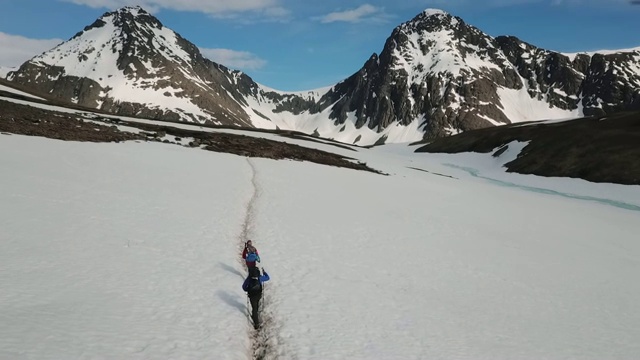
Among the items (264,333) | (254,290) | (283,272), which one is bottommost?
(264,333)

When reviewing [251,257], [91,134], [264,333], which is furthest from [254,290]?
[91,134]

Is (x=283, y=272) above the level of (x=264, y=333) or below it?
above

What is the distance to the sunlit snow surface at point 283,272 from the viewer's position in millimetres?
12227

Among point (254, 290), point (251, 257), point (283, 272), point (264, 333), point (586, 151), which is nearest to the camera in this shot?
point (264, 333)

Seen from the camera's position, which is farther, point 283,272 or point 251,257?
point 283,272

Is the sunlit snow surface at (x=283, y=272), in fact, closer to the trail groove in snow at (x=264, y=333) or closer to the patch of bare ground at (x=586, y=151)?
the trail groove in snow at (x=264, y=333)

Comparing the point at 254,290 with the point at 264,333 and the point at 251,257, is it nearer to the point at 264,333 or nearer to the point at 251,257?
the point at 251,257

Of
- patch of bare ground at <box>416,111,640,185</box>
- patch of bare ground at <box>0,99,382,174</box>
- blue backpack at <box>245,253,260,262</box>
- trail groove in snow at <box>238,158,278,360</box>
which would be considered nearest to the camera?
trail groove in snow at <box>238,158,278,360</box>

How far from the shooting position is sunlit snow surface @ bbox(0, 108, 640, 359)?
12227 millimetres

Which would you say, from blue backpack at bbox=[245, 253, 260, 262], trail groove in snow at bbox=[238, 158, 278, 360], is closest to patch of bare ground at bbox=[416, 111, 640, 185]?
trail groove in snow at bbox=[238, 158, 278, 360]

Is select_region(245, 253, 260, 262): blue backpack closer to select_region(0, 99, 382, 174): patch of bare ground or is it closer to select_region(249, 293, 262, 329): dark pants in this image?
select_region(249, 293, 262, 329): dark pants

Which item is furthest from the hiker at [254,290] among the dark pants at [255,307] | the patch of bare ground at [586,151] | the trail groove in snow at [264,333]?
the patch of bare ground at [586,151]

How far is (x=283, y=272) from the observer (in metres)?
18.1

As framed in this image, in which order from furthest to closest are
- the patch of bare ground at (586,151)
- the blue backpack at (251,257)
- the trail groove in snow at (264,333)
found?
1. the patch of bare ground at (586,151)
2. the blue backpack at (251,257)
3. the trail groove in snow at (264,333)
